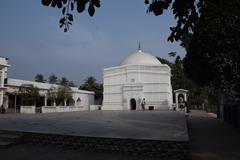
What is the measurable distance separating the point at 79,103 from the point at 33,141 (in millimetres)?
36057

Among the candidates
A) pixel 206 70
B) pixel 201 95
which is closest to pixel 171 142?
pixel 206 70

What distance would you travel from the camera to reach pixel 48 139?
8.16 m

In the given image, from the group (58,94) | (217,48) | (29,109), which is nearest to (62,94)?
(58,94)

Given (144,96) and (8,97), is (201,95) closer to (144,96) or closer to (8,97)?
(144,96)

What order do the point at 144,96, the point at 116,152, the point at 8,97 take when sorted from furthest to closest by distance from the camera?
the point at 144,96
the point at 8,97
the point at 116,152

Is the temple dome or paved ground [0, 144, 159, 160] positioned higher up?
the temple dome

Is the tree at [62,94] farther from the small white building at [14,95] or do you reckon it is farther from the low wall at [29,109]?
the low wall at [29,109]

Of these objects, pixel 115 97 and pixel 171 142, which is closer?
pixel 171 142

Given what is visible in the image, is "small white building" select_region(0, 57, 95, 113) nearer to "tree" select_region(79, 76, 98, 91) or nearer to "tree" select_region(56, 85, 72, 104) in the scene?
"tree" select_region(56, 85, 72, 104)

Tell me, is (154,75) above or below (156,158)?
above

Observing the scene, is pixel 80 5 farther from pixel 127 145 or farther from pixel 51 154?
pixel 51 154

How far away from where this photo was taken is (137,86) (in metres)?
35.6

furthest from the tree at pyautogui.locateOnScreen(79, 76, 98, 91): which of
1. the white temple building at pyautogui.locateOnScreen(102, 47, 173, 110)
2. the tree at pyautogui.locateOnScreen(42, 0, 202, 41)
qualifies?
the tree at pyautogui.locateOnScreen(42, 0, 202, 41)

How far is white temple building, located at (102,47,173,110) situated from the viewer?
1400 inches
